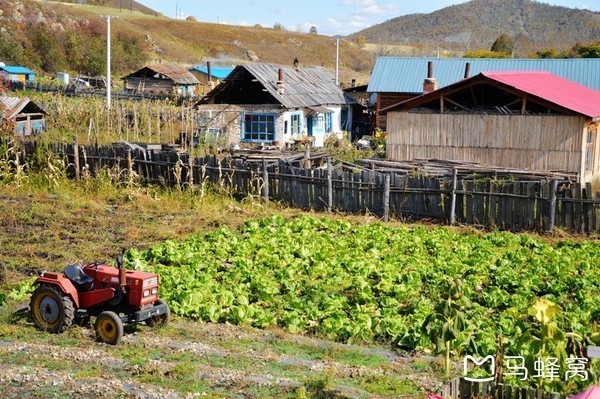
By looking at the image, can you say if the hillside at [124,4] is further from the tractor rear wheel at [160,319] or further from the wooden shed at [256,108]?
the tractor rear wheel at [160,319]

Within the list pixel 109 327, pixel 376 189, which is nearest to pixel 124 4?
pixel 376 189

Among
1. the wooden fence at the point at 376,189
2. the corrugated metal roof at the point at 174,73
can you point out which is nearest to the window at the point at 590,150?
the wooden fence at the point at 376,189

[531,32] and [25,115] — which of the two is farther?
[531,32]

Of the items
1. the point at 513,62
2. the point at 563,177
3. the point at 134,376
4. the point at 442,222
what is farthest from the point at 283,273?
the point at 513,62

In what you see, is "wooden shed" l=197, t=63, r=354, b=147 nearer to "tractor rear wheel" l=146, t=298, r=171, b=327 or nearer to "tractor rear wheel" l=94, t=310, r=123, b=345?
"tractor rear wheel" l=146, t=298, r=171, b=327

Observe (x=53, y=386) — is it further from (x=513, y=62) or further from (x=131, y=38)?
(x=131, y=38)

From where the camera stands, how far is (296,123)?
119ft

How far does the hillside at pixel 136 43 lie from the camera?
77.9 metres

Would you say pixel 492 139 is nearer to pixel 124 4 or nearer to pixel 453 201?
pixel 453 201

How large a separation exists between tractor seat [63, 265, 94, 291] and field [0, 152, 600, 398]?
2.10ft

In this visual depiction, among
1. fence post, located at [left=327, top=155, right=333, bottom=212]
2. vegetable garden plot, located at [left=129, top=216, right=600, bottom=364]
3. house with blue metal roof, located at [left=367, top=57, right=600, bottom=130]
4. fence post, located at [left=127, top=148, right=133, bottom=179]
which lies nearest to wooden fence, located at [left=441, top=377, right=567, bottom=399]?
vegetable garden plot, located at [left=129, top=216, right=600, bottom=364]

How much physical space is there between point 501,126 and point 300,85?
14963 mm

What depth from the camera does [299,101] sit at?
3562 cm

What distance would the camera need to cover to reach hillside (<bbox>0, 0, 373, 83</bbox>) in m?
77.9
